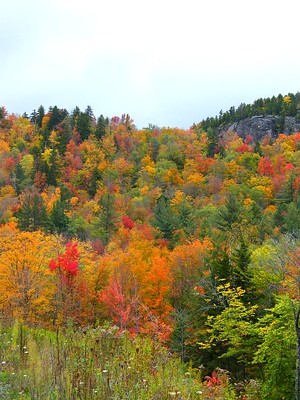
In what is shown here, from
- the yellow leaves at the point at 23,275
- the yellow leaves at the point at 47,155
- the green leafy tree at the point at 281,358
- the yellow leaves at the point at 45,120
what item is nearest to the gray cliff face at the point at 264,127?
the yellow leaves at the point at 45,120

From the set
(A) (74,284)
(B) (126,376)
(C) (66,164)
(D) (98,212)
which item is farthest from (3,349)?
(C) (66,164)

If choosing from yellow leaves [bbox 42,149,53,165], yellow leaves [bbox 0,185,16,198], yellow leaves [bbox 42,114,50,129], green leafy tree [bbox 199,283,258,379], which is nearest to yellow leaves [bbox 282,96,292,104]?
yellow leaves [bbox 42,114,50,129]

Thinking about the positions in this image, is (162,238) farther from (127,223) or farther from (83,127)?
(83,127)

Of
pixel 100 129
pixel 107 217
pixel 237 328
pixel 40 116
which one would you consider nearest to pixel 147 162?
pixel 100 129

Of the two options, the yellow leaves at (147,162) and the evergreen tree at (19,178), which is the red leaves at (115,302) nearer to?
the evergreen tree at (19,178)

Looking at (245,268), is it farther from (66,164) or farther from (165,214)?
(66,164)

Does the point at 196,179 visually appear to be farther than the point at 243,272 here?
Yes

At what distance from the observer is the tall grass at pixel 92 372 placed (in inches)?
219

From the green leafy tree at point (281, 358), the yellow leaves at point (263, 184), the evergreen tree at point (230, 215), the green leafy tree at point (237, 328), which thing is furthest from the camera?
the yellow leaves at point (263, 184)

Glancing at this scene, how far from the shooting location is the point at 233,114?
138 m

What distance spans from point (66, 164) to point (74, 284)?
234ft

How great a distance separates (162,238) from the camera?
50.8 metres

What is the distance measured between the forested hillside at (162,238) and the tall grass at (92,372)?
1449mm

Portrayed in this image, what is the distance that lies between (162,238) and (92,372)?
44.8 metres
